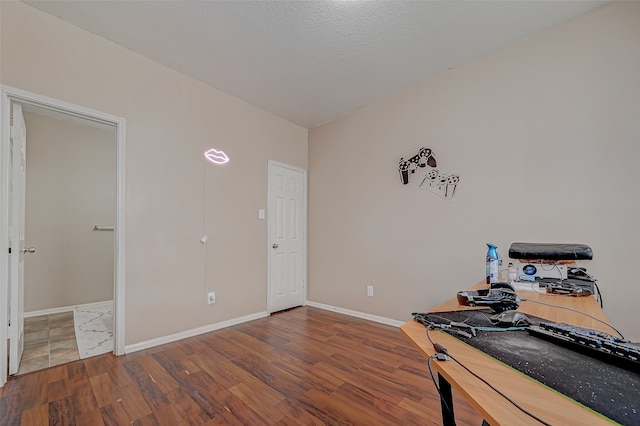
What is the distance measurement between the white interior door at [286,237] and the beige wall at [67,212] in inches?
81.4

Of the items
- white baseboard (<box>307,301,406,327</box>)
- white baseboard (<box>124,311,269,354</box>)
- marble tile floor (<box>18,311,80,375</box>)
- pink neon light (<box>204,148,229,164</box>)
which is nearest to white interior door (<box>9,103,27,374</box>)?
marble tile floor (<box>18,311,80,375</box>)

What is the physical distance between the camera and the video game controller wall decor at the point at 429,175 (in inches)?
113

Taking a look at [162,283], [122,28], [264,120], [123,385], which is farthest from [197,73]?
[123,385]

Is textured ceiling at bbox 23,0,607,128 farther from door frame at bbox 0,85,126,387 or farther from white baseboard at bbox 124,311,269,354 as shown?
white baseboard at bbox 124,311,269,354

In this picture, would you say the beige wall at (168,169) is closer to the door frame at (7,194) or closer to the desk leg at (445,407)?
the door frame at (7,194)

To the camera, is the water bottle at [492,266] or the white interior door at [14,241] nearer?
the water bottle at [492,266]

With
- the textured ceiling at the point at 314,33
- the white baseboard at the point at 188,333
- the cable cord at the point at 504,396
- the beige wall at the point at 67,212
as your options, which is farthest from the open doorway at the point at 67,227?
the cable cord at the point at 504,396

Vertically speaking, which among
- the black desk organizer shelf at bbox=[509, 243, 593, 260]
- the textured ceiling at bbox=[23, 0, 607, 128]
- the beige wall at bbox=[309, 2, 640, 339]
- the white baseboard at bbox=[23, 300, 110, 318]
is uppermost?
the textured ceiling at bbox=[23, 0, 607, 128]

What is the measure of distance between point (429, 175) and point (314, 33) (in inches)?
71.0

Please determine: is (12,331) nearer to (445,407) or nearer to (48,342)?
(48,342)

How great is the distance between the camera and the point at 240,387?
200 centimetres

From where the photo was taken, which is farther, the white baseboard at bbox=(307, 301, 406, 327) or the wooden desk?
the white baseboard at bbox=(307, 301, 406, 327)

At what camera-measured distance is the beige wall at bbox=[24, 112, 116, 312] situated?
3.64m

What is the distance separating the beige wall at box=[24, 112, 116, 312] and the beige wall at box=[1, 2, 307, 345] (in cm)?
135
